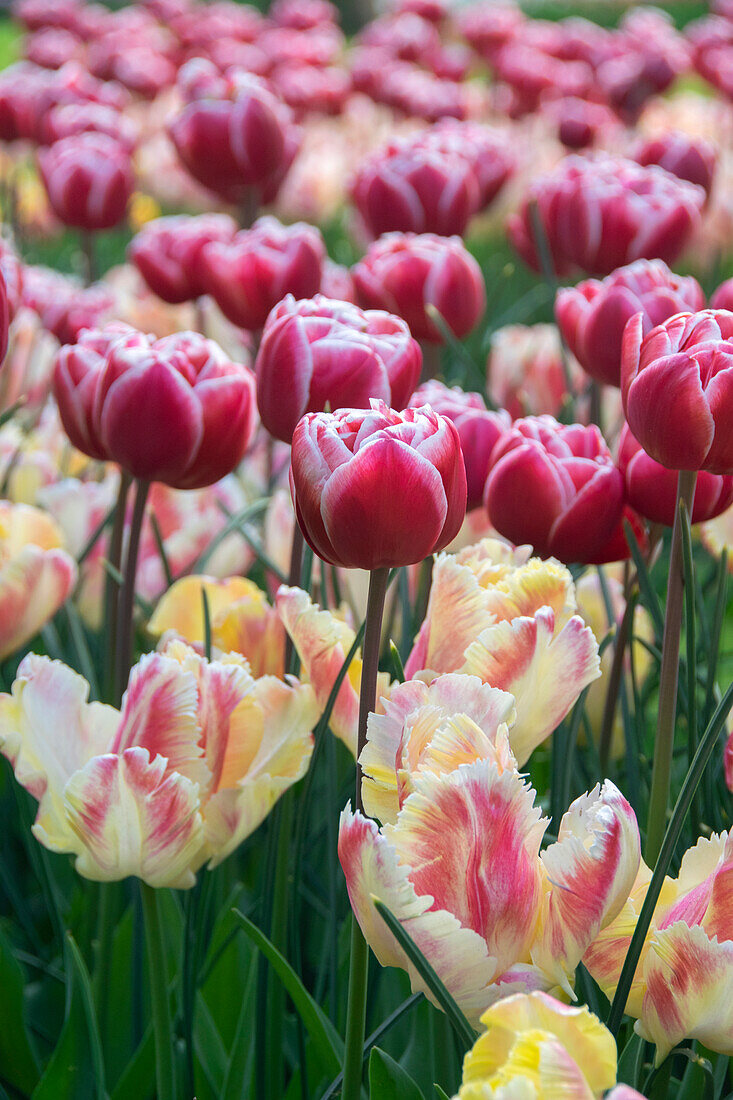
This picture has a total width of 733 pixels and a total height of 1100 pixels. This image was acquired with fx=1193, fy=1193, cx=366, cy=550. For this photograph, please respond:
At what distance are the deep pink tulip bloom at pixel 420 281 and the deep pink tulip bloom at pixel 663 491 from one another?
0.41 meters

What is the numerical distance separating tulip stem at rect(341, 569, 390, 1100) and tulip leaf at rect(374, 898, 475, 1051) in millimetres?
52

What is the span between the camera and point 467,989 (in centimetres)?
43

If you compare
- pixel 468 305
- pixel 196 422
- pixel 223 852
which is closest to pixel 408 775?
pixel 223 852

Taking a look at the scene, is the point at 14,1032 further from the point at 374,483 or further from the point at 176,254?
the point at 176,254

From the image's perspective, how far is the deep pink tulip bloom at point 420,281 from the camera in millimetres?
1007

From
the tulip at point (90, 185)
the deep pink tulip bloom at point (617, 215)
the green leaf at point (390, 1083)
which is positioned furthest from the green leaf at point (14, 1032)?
the tulip at point (90, 185)

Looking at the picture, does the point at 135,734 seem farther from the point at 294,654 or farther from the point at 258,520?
the point at 258,520

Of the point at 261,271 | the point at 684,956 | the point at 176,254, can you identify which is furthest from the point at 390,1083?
the point at 176,254

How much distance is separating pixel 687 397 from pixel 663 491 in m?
0.12

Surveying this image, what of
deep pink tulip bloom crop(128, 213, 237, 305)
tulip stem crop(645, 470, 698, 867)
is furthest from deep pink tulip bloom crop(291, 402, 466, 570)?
deep pink tulip bloom crop(128, 213, 237, 305)

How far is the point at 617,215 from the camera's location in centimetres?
113

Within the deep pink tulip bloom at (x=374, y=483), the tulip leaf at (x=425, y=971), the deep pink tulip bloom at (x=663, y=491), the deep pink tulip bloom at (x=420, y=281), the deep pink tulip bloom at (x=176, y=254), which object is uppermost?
the deep pink tulip bloom at (x=374, y=483)

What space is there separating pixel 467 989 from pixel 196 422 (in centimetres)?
37

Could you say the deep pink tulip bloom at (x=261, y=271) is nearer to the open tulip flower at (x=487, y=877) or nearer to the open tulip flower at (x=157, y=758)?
the open tulip flower at (x=157, y=758)
